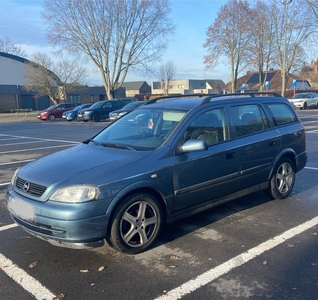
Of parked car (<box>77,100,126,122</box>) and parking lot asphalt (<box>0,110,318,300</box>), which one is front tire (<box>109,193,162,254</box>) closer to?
parking lot asphalt (<box>0,110,318,300</box>)

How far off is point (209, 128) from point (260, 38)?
42.2 m

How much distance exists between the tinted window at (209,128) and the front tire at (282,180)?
138cm

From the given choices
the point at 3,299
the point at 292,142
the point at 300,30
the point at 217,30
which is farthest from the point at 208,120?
the point at 217,30

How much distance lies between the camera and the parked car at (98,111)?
2786cm

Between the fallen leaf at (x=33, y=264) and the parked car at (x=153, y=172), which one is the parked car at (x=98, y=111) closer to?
the parked car at (x=153, y=172)

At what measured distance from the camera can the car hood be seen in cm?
381

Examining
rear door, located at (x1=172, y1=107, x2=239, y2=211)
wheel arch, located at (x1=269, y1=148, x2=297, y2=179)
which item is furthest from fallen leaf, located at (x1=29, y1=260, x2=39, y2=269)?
wheel arch, located at (x1=269, y1=148, x2=297, y2=179)

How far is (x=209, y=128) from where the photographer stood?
194 inches

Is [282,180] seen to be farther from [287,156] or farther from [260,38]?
[260,38]

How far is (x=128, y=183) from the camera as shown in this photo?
3900 millimetres

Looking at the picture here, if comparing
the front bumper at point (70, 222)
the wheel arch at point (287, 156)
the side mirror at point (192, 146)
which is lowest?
the front bumper at point (70, 222)

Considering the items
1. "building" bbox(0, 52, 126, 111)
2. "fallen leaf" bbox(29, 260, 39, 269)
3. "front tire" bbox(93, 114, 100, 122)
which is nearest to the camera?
"fallen leaf" bbox(29, 260, 39, 269)

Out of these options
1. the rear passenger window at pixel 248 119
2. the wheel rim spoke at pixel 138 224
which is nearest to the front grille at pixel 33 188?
the wheel rim spoke at pixel 138 224

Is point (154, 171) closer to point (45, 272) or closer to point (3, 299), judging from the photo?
point (45, 272)
